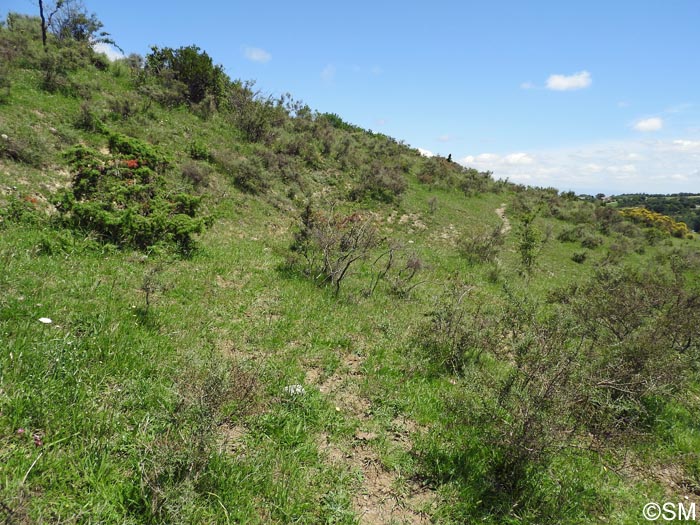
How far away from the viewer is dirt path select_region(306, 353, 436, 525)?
12.4ft

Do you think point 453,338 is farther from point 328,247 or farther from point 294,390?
point 328,247

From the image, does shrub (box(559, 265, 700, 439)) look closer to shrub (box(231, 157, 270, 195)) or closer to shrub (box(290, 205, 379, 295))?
shrub (box(290, 205, 379, 295))

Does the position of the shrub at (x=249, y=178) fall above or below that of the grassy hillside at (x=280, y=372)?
above

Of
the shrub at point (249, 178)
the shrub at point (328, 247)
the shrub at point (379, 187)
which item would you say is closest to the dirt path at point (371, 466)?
the shrub at point (328, 247)

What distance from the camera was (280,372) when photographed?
568 centimetres

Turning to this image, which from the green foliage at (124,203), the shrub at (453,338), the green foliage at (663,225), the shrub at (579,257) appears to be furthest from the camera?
the green foliage at (663,225)

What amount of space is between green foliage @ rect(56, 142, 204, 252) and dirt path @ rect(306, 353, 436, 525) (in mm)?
6354

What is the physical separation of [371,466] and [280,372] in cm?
207

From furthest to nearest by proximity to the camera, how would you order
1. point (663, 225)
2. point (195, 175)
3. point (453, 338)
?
1. point (663, 225)
2. point (195, 175)
3. point (453, 338)

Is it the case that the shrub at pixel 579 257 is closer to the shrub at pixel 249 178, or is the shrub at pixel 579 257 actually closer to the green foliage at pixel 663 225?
the shrub at pixel 249 178

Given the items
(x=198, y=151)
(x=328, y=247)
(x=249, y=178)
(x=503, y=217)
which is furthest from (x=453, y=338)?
(x=503, y=217)

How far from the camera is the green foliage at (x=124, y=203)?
8.60 metres

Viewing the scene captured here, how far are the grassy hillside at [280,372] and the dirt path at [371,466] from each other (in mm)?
24

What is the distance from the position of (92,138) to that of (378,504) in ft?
54.6
